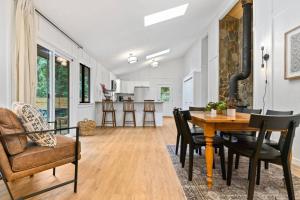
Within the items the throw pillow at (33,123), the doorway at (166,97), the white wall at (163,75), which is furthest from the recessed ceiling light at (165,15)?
the doorway at (166,97)

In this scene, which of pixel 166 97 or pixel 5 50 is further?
pixel 166 97

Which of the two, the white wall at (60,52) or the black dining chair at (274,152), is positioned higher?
the white wall at (60,52)

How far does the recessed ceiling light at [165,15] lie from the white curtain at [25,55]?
267 cm

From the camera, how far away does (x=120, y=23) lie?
15.7ft

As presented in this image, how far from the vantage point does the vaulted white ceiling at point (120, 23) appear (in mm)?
3642

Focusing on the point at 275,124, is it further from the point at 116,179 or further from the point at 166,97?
the point at 166,97

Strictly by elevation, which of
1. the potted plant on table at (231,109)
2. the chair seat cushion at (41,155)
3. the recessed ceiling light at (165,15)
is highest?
the recessed ceiling light at (165,15)

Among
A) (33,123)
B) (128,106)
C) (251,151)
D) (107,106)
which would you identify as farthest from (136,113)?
(251,151)

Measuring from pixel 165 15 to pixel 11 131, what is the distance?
4.40 meters

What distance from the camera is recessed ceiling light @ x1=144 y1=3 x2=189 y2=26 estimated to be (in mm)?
4879

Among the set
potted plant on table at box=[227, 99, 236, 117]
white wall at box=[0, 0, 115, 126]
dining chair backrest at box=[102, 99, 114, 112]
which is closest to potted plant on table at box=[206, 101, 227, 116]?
potted plant on table at box=[227, 99, 236, 117]

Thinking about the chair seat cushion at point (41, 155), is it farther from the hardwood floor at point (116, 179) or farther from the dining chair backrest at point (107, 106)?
the dining chair backrest at point (107, 106)

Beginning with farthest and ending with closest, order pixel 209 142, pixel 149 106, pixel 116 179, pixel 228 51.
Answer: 1. pixel 149 106
2. pixel 228 51
3. pixel 116 179
4. pixel 209 142

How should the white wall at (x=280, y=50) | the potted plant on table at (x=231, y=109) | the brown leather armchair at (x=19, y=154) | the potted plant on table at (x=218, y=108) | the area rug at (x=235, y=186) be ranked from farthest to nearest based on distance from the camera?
1. the white wall at (x=280, y=50)
2. the potted plant on table at (x=218, y=108)
3. the potted plant on table at (x=231, y=109)
4. the area rug at (x=235, y=186)
5. the brown leather armchair at (x=19, y=154)
